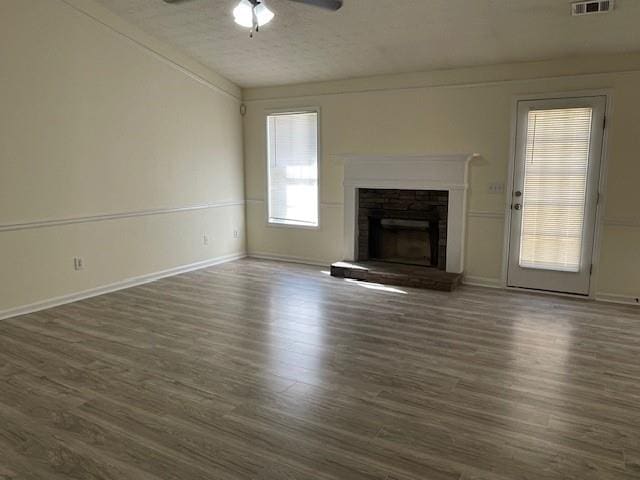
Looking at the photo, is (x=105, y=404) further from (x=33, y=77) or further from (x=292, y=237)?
(x=292, y=237)

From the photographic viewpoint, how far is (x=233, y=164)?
269 inches

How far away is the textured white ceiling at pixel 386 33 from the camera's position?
4.02m

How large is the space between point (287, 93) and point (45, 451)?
5.29 m

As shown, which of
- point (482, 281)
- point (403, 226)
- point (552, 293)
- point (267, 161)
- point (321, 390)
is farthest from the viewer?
point (267, 161)

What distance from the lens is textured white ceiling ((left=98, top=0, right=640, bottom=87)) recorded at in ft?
13.2

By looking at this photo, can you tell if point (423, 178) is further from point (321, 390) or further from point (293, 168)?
point (321, 390)

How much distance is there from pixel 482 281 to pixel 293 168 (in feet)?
9.81

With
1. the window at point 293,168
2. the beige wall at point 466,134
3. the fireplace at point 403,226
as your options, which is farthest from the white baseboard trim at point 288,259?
the fireplace at point 403,226

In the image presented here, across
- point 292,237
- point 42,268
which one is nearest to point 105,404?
point 42,268

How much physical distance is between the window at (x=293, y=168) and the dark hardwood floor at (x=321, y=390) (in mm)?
2185

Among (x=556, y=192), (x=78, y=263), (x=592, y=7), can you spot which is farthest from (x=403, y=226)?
(x=78, y=263)

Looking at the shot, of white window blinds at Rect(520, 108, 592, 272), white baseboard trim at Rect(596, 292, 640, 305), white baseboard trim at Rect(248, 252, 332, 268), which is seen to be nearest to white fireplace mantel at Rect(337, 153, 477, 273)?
white window blinds at Rect(520, 108, 592, 272)

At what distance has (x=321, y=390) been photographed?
2861 millimetres

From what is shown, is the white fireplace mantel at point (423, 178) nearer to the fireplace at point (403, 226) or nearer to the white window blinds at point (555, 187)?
the fireplace at point (403, 226)
